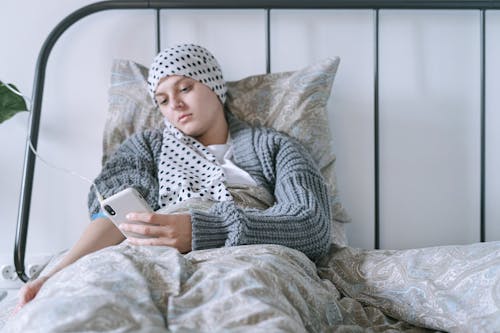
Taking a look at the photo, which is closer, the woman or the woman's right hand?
the woman's right hand

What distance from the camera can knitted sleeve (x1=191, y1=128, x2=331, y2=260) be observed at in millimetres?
1126

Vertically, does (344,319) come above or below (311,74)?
below

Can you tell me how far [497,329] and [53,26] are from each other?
4.32ft

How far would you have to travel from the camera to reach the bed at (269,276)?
768 millimetres

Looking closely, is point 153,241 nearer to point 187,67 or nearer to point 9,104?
point 187,67

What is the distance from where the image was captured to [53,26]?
1.65m

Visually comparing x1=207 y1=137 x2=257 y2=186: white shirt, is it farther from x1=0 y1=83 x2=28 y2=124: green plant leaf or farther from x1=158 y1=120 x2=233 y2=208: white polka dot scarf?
x1=0 y1=83 x2=28 y2=124: green plant leaf

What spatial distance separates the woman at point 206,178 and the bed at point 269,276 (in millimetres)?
81

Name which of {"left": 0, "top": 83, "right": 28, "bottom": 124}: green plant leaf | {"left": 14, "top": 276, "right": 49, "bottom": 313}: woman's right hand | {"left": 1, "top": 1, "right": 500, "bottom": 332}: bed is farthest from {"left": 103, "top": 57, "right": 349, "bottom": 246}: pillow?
{"left": 14, "top": 276, "right": 49, "bottom": 313}: woman's right hand

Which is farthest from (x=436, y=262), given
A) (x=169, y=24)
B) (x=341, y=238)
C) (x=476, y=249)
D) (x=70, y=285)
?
(x=169, y=24)

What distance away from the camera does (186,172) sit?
1379mm

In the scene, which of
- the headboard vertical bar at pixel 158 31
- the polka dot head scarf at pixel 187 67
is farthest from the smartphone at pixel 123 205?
the headboard vertical bar at pixel 158 31

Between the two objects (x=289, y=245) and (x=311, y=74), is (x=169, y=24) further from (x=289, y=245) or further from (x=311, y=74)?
(x=289, y=245)

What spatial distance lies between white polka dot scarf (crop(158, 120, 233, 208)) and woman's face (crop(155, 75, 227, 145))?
4 centimetres
